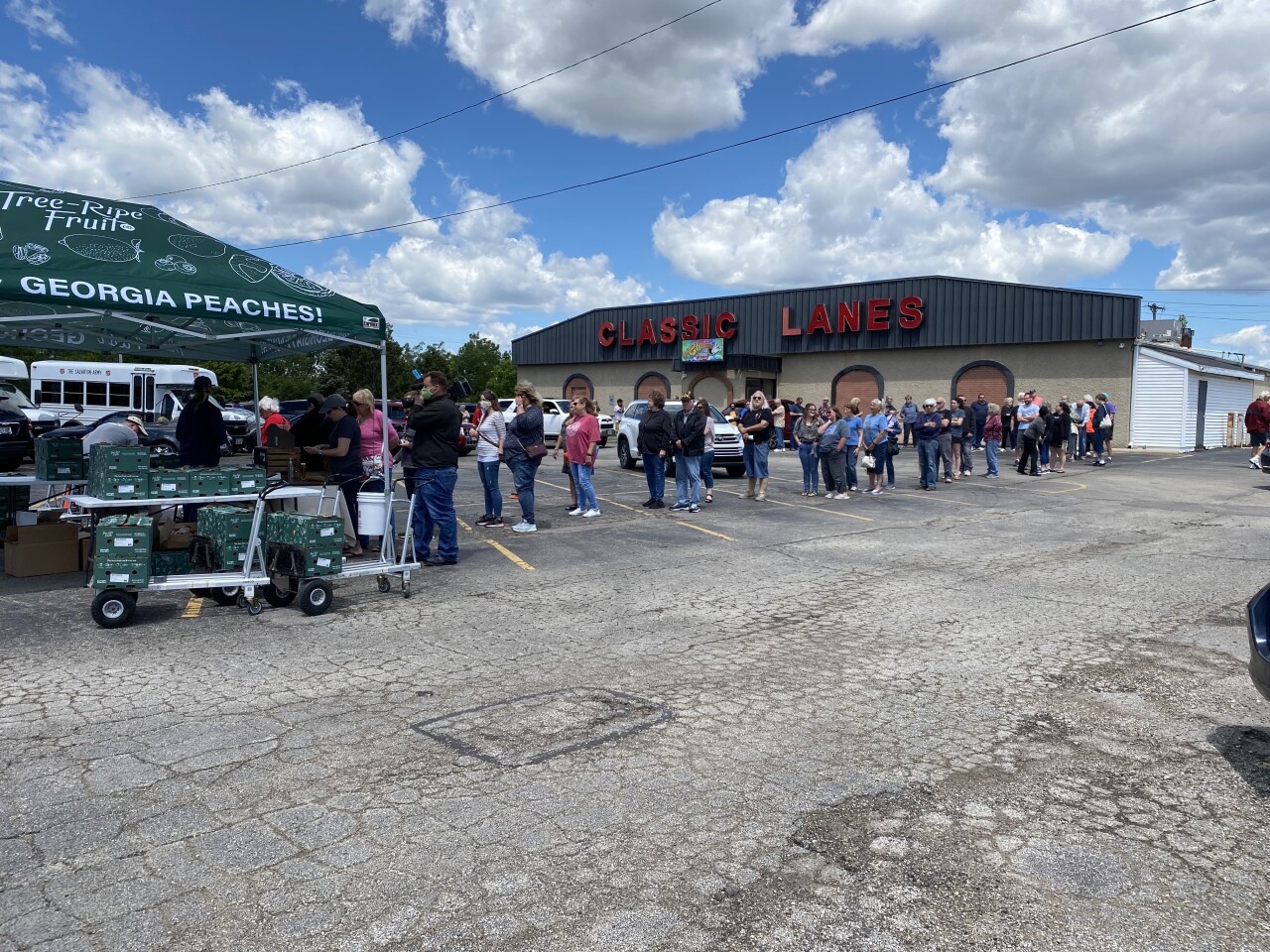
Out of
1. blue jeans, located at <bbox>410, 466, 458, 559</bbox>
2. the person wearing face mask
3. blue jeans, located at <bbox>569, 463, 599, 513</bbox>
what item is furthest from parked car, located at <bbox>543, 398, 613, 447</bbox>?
blue jeans, located at <bbox>410, 466, 458, 559</bbox>

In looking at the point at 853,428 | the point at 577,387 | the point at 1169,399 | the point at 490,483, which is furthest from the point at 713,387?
the point at 490,483

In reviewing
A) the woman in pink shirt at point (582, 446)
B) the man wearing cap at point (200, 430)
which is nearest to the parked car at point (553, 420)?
the woman in pink shirt at point (582, 446)

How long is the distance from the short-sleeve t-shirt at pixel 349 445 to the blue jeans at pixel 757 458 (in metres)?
7.45

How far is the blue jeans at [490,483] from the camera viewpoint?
40.2 feet

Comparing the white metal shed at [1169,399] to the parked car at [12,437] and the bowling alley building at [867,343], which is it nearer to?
the bowling alley building at [867,343]

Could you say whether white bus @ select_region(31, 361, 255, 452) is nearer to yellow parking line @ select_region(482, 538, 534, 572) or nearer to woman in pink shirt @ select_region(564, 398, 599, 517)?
woman in pink shirt @ select_region(564, 398, 599, 517)

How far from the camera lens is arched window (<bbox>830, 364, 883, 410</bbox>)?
118 ft

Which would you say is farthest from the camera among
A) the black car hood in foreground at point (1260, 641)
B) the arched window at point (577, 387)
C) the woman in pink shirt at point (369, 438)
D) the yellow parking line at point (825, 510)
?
the arched window at point (577, 387)

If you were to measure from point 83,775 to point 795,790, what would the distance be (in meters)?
3.22

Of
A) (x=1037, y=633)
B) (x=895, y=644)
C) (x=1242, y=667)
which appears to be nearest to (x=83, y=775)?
(x=895, y=644)

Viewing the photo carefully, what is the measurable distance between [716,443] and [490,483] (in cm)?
822

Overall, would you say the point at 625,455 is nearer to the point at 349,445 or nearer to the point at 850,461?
the point at 850,461

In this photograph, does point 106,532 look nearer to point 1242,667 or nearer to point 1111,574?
point 1242,667

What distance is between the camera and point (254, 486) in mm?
8023
